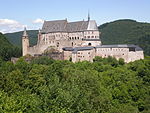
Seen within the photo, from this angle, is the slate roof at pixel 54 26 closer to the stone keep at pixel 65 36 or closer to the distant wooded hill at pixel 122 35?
the stone keep at pixel 65 36

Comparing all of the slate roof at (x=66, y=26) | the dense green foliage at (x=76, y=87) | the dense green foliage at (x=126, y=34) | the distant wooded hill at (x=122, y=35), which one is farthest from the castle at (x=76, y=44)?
the dense green foliage at (x=126, y=34)

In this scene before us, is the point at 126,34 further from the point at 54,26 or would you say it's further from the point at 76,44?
the point at 76,44

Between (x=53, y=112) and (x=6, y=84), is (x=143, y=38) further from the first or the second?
→ (x=53, y=112)

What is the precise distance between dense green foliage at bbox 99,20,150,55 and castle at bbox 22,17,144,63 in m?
50.1

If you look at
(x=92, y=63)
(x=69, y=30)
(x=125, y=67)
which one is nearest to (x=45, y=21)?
(x=69, y=30)

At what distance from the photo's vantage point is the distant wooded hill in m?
124

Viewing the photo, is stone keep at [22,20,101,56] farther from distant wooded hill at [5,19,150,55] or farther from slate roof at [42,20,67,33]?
distant wooded hill at [5,19,150,55]

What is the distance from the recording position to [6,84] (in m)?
32.9

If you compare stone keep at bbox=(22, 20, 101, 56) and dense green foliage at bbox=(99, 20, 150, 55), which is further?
dense green foliage at bbox=(99, 20, 150, 55)

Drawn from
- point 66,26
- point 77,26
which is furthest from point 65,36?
point 77,26

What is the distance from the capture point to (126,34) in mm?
142750

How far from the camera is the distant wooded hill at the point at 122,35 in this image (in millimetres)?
124219

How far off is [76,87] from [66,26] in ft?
153

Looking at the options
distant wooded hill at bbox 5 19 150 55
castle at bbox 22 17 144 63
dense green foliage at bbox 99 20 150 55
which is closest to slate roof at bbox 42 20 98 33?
castle at bbox 22 17 144 63
